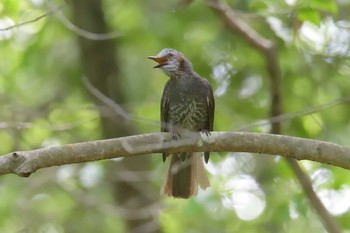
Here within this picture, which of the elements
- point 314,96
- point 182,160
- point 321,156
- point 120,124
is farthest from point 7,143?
point 321,156

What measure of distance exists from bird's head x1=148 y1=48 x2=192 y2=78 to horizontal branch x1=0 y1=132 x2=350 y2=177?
1.37 meters

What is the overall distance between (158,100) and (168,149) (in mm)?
3364

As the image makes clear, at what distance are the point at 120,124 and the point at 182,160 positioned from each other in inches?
→ 62.2

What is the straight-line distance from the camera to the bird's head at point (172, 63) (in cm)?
608

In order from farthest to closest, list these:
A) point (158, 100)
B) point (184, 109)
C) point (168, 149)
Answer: point (158, 100)
point (184, 109)
point (168, 149)

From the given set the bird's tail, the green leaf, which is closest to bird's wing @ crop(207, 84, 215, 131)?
the bird's tail

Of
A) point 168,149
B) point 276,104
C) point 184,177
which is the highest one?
point 276,104

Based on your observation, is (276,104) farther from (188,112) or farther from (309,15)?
(309,15)

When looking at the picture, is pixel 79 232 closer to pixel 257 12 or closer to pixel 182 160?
pixel 182 160

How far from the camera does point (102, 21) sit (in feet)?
26.2

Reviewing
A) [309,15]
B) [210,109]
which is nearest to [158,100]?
[210,109]

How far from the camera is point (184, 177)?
6129 millimetres

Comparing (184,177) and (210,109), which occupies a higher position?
(210,109)

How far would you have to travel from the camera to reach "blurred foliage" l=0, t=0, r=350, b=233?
24.0 feet
